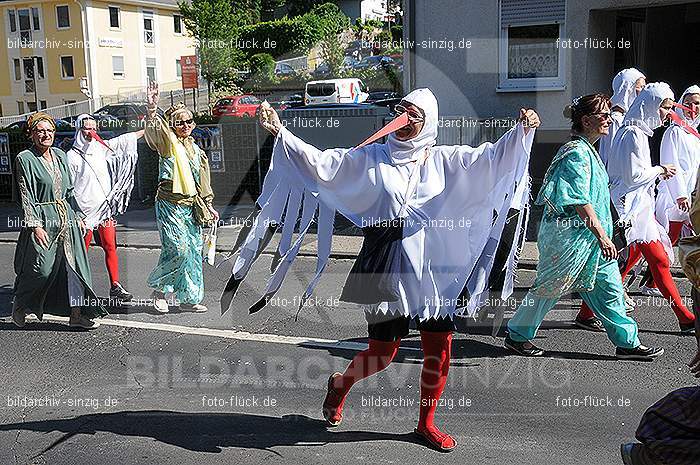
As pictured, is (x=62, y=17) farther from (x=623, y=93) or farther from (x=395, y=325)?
(x=395, y=325)

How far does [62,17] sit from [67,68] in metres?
3.09

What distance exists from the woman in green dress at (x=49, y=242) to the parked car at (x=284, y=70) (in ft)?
110

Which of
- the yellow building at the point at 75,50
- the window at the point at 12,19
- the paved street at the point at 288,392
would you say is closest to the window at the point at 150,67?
the yellow building at the point at 75,50

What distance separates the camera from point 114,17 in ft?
158

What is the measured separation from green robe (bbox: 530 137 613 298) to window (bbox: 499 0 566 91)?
8640mm

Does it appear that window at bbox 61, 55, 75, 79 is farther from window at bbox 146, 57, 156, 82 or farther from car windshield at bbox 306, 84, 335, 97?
car windshield at bbox 306, 84, 335, 97

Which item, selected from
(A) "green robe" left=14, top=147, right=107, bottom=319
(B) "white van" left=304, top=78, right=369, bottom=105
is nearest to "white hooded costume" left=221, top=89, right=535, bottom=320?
(A) "green robe" left=14, top=147, right=107, bottom=319

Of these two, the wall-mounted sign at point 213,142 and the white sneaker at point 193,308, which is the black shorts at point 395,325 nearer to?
the white sneaker at point 193,308

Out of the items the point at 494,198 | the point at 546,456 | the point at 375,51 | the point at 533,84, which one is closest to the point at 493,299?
the point at 494,198

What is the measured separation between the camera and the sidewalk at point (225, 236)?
10.1 metres

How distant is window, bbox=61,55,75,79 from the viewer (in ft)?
156

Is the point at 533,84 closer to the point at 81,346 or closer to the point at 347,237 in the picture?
the point at 347,237

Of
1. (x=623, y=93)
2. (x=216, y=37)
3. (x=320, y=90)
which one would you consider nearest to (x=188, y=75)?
(x=320, y=90)

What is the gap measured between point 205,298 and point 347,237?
359cm
